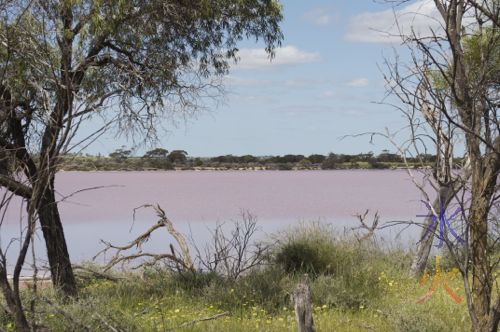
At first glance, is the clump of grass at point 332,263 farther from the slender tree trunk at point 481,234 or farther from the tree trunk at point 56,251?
the slender tree trunk at point 481,234

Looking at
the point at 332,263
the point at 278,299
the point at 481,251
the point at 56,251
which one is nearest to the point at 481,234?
the point at 481,251

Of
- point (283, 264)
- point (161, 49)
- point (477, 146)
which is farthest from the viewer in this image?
point (283, 264)

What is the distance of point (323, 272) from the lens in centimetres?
1097

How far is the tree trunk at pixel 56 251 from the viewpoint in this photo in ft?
33.5

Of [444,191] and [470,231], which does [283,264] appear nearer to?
[444,191]

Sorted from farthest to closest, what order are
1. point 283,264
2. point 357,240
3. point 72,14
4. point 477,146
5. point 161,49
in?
point 357,240 → point 283,264 → point 161,49 → point 72,14 → point 477,146

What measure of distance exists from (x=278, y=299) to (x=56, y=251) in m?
3.59

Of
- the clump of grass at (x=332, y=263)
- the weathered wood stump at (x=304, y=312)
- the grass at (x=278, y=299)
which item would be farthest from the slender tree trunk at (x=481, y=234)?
the clump of grass at (x=332, y=263)

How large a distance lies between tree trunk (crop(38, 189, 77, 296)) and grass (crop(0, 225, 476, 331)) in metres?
0.29

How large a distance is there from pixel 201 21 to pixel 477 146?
21.3 ft

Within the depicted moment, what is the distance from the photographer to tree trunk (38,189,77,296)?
10207 millimetres

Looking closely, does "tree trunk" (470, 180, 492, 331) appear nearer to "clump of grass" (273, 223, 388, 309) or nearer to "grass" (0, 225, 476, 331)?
"grass" (0, 225, 476, 331)

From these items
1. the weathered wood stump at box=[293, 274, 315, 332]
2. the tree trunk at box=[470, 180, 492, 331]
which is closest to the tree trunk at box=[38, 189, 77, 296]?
the weathered wood stump at box=[293, 274, 315, 332]

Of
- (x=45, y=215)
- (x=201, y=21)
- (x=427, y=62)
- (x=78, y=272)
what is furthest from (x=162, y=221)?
(x=427, y=62)
